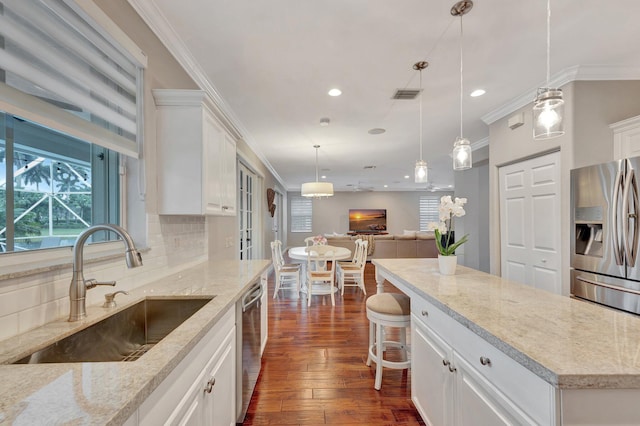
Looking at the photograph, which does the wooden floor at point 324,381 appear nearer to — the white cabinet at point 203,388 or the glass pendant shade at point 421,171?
the white cabinet at point 203,388

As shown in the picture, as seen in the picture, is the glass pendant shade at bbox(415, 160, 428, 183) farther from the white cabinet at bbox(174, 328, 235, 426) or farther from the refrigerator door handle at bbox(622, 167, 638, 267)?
the white cabinet at bbox(174, 328, 235, 426)

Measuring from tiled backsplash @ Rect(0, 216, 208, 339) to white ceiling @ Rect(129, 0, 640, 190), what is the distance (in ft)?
4.42

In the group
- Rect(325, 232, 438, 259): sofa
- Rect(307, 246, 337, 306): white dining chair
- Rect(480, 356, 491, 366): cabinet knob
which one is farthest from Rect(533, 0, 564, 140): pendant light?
Rect(325, 232, 438, 259): sofa

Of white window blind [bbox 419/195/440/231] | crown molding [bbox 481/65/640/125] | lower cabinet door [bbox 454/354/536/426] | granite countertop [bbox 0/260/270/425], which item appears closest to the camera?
granite countertop [bbox 0/260/270/425]

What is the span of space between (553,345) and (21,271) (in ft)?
6.05

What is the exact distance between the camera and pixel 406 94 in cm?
297

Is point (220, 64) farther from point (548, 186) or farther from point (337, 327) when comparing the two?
point (548, 186)

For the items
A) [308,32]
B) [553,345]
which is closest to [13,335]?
[553,345]

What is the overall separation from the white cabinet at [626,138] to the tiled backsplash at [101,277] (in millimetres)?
3865

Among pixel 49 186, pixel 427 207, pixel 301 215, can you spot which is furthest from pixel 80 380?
pixel 427 207

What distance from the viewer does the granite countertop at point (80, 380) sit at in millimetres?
593

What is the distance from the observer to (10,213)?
1115 mm

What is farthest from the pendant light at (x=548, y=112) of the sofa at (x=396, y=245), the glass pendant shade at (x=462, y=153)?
the sofa at (x=396, y=245)

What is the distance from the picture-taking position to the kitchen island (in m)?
0.79
